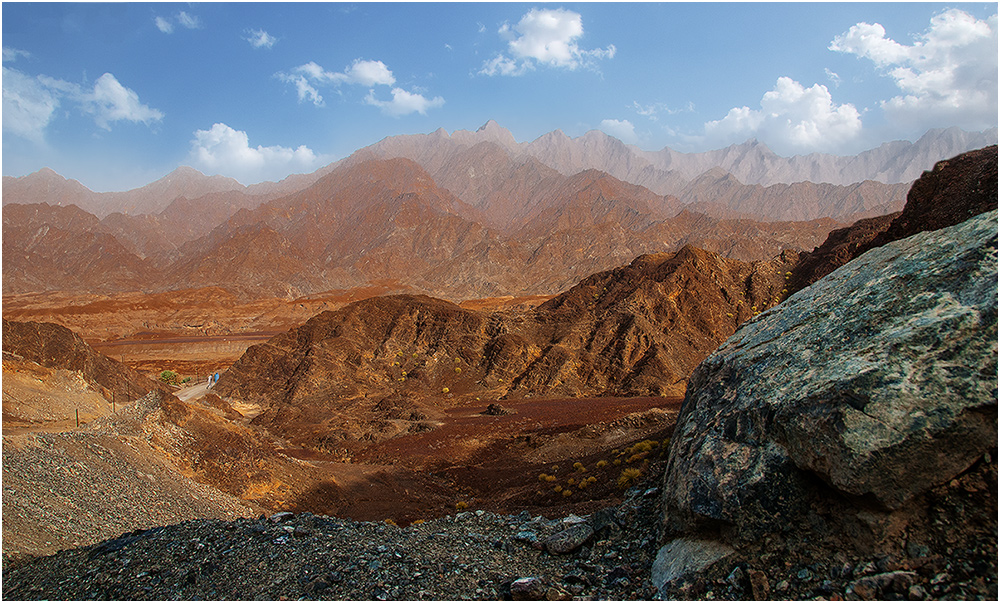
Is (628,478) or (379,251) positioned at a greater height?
(379,251)

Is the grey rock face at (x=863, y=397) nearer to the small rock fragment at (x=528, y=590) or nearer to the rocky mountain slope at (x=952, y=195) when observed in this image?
the small rock fragment at (x=528, y=590)

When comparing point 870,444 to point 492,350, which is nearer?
point 870,444

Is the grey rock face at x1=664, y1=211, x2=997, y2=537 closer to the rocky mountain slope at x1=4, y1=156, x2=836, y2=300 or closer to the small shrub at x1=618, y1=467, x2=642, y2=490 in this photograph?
the small shrub at x1=618, y1=467, x2=642, y2=490

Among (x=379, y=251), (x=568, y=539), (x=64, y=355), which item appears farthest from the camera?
(x=379, y=251)

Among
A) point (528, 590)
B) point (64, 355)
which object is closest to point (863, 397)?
point (528, 590)

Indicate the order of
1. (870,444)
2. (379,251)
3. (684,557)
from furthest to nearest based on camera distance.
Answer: (379,251), (684,557), (870,444)

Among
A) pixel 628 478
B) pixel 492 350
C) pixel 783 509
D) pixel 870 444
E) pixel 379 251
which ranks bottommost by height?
pixel 492 350

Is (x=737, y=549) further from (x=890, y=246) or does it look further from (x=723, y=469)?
(x=890, y=246)

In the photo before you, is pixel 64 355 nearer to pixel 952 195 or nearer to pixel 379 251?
pixel 952 195

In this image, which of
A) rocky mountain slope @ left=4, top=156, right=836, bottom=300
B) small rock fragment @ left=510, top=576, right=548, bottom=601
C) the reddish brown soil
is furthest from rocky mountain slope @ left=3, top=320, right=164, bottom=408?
rocky mountain slope @ left=4, top=156, right=836, bottom=300
